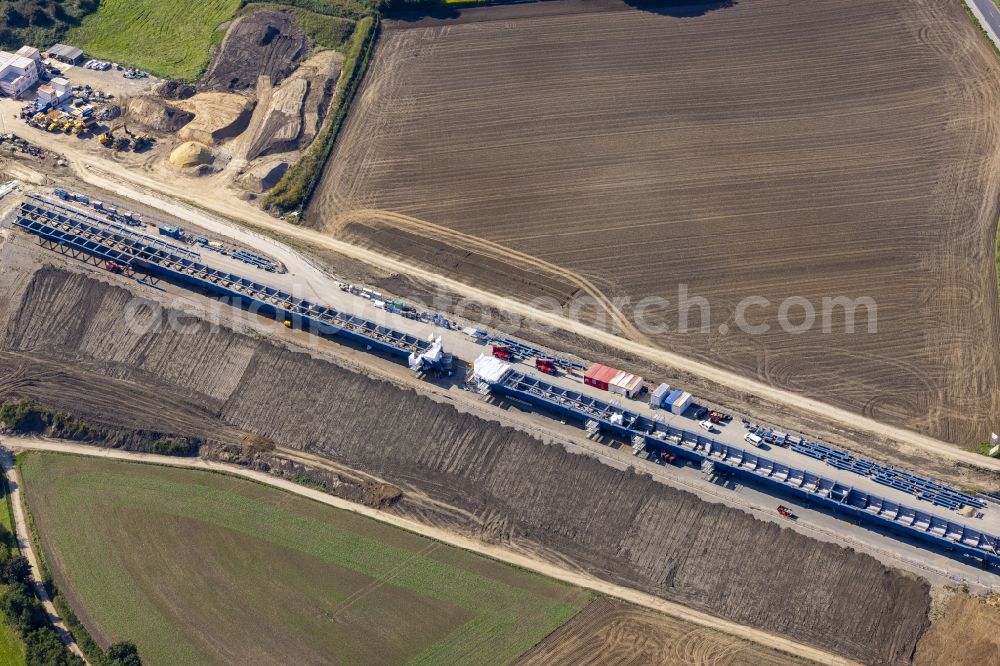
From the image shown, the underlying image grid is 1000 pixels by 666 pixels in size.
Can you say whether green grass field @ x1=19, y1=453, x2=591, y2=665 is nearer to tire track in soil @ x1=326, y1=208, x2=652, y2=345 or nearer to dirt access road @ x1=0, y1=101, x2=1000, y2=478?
dirt access road @ x1=0, y1=101, x2=1000, y2=478

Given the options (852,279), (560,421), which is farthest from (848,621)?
(852,279)

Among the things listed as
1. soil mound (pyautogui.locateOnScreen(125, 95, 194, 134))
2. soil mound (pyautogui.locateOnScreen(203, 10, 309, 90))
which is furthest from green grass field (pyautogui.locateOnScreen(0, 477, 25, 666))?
soil mound (pyautogui.locateOnScreen(203, 10, 309, 90))

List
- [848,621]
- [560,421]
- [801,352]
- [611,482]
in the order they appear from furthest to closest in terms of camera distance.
→ 1. [801,352]
2. [560,421]
3. [611,482]
4. [848,621]

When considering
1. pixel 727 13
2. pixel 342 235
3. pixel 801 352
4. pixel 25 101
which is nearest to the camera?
pixel 801 352

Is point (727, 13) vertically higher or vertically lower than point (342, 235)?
higher

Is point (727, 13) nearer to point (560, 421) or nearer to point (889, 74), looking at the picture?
point (889, 74)
